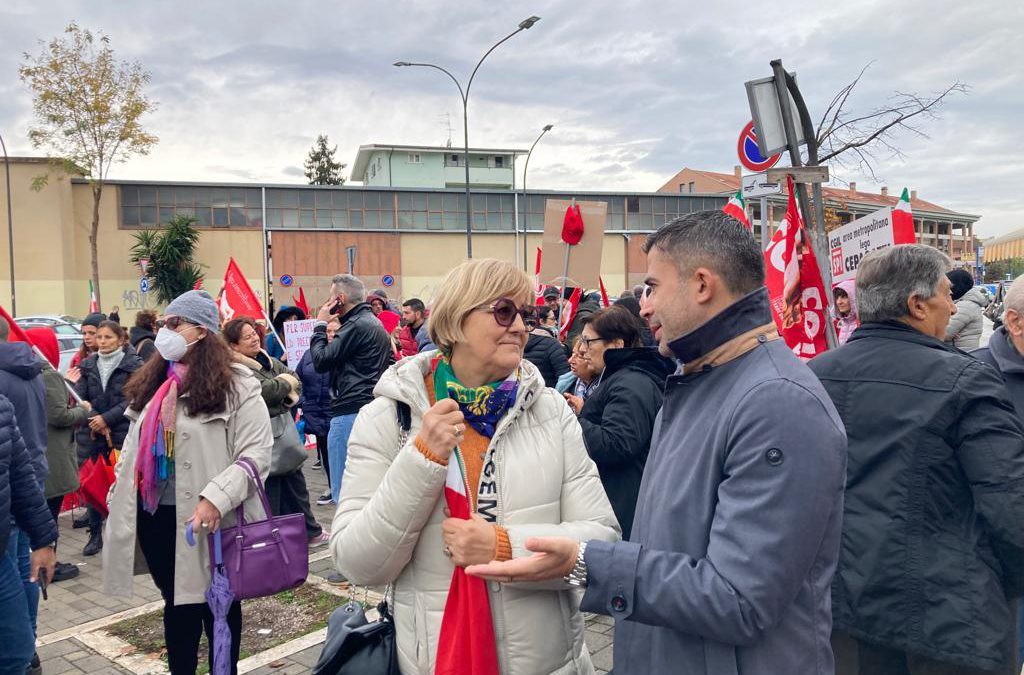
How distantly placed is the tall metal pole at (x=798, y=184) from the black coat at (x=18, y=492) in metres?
4.24

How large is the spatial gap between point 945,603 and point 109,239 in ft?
140

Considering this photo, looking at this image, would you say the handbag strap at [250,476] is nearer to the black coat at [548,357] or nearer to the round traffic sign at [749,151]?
the black coat at [548,357]

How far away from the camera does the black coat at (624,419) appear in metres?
3.77

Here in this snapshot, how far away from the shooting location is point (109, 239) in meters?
38.8

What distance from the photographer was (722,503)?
1582 millimetres

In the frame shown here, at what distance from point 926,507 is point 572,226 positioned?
531cm

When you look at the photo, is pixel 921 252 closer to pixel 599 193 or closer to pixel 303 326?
pixel 303 326

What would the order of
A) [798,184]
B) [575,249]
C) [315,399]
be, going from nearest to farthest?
[798,184] < [575,249] < [315,399]

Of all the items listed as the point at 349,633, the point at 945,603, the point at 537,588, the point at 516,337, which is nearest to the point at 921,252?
the point at 945,603

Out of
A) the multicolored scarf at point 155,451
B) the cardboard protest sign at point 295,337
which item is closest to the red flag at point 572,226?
the cardboard protest sign at point 295,337

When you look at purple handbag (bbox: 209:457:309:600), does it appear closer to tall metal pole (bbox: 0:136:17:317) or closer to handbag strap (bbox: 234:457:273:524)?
handbag strap (bbox: 234:457:273:524)

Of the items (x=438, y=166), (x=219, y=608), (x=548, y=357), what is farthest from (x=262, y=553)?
(x=438, y=166)

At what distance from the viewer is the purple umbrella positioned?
3.53 metres

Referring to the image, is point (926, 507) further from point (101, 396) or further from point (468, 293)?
point (101, 396)
